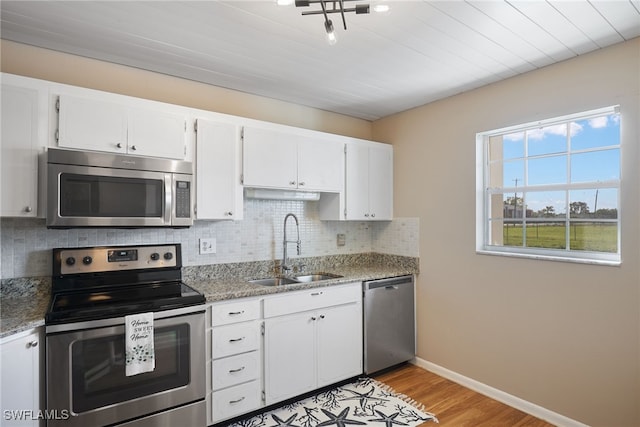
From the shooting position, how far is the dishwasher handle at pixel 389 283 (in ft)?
10.0

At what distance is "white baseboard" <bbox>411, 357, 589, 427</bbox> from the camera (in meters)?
2.39

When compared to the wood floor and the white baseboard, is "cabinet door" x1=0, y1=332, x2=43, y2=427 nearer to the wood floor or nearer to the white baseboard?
the wood floor

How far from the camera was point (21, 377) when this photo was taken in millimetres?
1633

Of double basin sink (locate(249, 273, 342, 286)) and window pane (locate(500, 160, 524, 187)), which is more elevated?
window pane (locate(500, 160, 524, 187))

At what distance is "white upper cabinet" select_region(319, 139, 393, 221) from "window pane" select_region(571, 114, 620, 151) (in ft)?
5.19

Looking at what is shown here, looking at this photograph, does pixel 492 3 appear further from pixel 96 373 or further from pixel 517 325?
pixel 96 373

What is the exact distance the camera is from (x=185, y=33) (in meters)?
2.08

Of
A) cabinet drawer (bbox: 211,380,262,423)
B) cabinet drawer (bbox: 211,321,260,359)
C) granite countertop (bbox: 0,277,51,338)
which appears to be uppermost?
granite countertop (bbox: 0,277,51,338)

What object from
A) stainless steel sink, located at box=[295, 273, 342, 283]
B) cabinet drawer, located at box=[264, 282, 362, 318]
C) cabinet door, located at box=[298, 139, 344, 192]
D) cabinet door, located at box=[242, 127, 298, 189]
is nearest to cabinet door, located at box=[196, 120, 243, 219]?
cabinet door, located at box=[242, 127, 298, 189]

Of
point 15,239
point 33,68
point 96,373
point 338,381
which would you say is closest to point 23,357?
point 96,373

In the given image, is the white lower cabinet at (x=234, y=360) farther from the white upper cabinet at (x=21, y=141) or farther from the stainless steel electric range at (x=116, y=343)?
the white upper cabinet at (x=21, y=141)

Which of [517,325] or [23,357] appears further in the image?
[517,325]

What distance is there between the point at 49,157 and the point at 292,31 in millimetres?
1526

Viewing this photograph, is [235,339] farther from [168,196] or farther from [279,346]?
[168,196]
